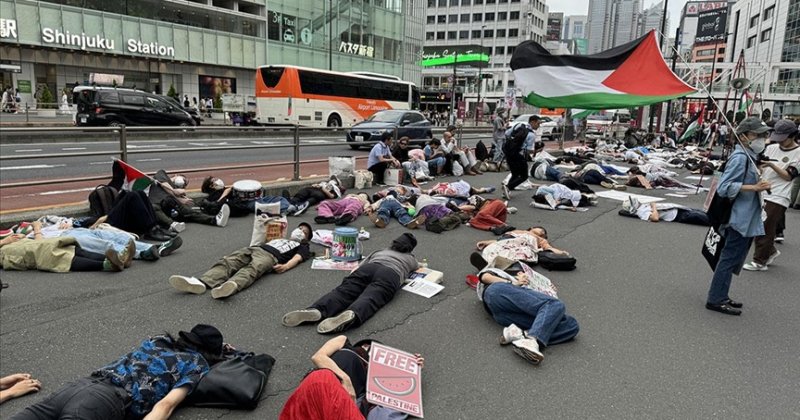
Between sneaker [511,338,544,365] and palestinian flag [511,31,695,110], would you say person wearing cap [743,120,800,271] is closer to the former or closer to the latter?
palestinian flag [511,31,695,110]

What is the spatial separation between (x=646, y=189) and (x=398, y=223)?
8083mm

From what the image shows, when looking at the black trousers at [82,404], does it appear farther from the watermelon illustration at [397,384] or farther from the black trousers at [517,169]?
the black trousers at [517,169]

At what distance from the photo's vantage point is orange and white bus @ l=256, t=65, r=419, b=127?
90.0 ft

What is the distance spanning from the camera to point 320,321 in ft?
14.6

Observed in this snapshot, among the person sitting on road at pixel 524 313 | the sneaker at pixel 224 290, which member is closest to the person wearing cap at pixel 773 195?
the person sitting on road at pixel 524 313

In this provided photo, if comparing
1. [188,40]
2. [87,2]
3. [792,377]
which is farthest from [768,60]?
[792,377]

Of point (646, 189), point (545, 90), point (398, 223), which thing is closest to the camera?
point (398, 223)

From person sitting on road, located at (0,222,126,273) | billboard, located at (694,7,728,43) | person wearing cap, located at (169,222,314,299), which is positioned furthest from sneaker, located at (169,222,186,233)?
billboard, located at (694,7,728,43)

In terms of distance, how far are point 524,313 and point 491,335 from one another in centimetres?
34

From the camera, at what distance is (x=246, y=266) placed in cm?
552

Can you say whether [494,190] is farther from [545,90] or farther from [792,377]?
[792,377]

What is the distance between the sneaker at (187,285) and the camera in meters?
4.94

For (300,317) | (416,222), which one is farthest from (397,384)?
(416,222)

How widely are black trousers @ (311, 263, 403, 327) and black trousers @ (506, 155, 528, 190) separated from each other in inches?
263
